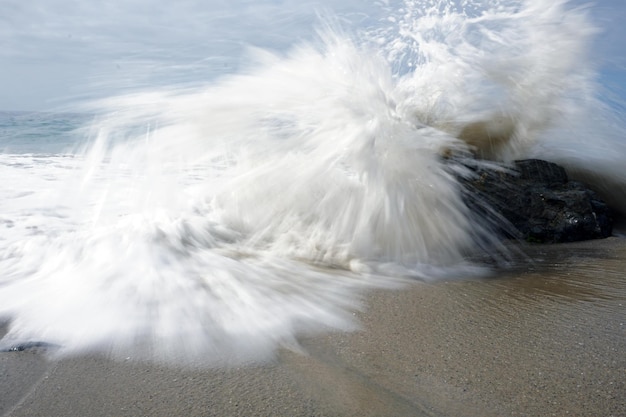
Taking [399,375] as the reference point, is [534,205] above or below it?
above

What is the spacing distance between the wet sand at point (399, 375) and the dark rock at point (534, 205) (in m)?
0.99

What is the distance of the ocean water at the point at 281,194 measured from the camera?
1.54 metres

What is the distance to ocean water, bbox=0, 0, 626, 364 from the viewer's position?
5.06ft

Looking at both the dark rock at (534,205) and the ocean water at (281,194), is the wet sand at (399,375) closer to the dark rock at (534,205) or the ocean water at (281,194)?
the ocean water at (281,194)

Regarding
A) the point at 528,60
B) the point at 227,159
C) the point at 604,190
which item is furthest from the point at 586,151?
the point at 227,159

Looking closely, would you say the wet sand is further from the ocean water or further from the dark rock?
the dark rock

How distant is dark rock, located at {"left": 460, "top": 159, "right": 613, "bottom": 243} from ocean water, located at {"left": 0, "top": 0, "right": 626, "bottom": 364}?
117 millimetres

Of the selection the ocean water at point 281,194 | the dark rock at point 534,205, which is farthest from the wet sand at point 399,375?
the dark rock at point 534,205

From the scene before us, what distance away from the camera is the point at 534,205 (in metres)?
2.62

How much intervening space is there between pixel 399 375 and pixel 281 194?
148cm

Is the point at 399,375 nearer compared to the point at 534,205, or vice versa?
the point at 399,375

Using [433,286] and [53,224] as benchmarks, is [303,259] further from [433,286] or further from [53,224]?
[53,224]

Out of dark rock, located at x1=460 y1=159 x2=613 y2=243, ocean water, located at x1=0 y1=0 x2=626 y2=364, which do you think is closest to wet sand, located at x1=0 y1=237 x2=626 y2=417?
ocean water, located at x1=0 y1=0 x2=626 y2=364

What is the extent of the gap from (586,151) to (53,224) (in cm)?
316
